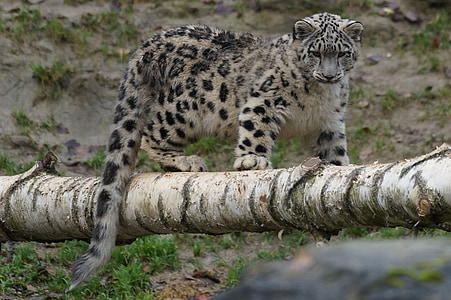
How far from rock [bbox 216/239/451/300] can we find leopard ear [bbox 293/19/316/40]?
3612mm

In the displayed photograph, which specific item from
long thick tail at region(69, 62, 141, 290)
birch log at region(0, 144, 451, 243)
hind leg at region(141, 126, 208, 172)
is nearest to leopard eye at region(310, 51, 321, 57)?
hind leg at region(141, 126, 208, 172)

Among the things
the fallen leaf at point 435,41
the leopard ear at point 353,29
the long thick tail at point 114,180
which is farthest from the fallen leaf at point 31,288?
the fallen leaf at point 435,41

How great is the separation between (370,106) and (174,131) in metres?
4.23

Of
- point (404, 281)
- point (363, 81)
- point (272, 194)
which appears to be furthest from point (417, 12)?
point (404, 281)

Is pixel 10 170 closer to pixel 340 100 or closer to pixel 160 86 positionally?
Result: pixel 160 86

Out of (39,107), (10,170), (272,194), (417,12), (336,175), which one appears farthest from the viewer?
(417,12)

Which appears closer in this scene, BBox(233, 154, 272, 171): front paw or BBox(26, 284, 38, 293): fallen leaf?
BBox(233, 154, 272, 171): front paw

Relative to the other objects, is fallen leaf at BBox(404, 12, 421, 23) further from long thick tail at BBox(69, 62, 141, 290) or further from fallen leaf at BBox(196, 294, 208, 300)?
fallen leaf at BBox(196, 294, 208, 300)

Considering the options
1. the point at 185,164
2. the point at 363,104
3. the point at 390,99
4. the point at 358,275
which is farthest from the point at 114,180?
the point at 390,99

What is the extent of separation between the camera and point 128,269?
21.0ft

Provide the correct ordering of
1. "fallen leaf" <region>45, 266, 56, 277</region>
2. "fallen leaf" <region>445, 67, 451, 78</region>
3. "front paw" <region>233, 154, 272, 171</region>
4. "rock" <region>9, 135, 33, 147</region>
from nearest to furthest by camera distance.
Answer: "front paw" <region>233, 154, 272, 171</region> < "fallen leaf" <region>45, 266, 56, 277</region> < "rock" <region>9, 135, 33, 147</region> < "fallen leaf" <region>445, 67, 451, 78</region>

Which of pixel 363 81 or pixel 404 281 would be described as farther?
pixel 363 81

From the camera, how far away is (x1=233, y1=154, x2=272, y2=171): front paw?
17.1 ft

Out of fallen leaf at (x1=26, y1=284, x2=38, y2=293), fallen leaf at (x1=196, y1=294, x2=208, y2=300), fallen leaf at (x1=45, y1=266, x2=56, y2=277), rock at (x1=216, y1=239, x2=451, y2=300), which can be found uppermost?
rock at (x1=216, y1=239, x2=451, y2=300)
